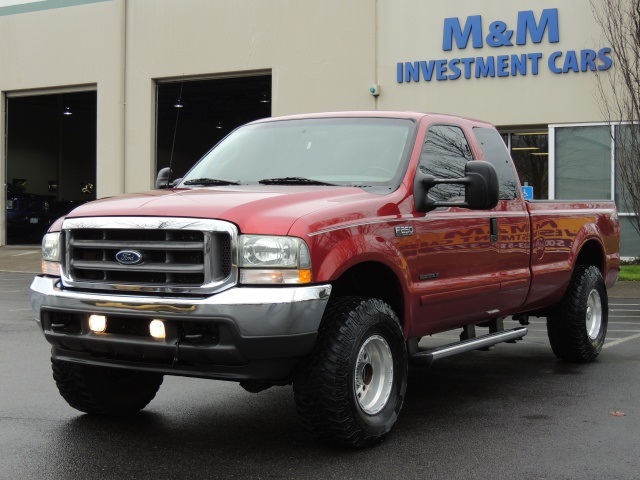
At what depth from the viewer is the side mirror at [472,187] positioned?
618 cm

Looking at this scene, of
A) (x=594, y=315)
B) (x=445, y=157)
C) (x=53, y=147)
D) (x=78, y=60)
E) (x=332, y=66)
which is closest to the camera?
(x=445, y=157)

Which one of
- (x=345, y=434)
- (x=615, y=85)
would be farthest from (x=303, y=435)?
(x=615, y=85)

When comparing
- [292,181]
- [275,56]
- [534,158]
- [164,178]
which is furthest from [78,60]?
[292,181]

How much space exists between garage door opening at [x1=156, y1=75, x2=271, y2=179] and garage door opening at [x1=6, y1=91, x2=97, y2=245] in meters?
3.45

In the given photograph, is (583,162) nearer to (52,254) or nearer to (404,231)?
(404,231)

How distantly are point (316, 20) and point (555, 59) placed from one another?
20.9 ft

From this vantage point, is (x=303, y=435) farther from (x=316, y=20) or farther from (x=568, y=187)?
(x=316, y=20)

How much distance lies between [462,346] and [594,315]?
2.91 meters

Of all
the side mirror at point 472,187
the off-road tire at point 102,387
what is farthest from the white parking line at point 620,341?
the off-road tire at point 102,387

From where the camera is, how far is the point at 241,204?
546cm

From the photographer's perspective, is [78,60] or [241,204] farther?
Answer: [78,60]

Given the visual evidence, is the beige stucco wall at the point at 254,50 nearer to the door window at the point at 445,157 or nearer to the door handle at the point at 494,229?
the door window at the point at 445,157

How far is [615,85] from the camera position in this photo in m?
20.8

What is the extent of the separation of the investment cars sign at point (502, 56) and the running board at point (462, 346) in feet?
47.4
